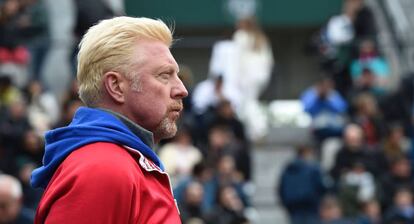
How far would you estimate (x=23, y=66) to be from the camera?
16375 mm

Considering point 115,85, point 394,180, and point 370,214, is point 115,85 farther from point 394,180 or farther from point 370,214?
point 394,180

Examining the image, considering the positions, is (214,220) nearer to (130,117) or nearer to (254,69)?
(254,69)

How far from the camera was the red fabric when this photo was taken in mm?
3084

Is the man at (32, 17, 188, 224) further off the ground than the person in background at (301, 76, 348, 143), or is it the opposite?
the man at (32, 17, 188, 224)

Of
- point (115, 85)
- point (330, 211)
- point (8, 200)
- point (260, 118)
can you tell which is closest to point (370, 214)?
point (330, 211)

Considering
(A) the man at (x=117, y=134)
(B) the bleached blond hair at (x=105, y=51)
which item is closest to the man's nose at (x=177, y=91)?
(A) the man at (x=117, y=134)

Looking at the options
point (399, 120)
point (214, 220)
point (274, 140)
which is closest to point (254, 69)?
point (274, 140)

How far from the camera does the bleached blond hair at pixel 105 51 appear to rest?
128 inches

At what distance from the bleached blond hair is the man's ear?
0.04 ft

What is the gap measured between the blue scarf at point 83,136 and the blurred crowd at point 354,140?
9528 millimetres

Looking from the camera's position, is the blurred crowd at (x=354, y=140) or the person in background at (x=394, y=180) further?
the person in background at (x=394, y=180)

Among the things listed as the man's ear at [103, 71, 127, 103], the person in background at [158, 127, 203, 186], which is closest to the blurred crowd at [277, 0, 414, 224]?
the person in background at [158, 127, 203, 186]

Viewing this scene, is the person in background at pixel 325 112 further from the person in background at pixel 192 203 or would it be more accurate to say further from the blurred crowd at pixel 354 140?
the person in background at pixel 192 203

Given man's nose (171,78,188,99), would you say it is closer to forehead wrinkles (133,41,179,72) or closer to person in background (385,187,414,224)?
Result: forehead wrinkles (133,41,179,72)
